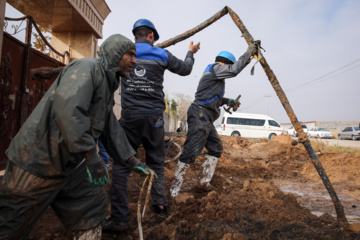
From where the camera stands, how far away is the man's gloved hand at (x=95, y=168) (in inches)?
61.3

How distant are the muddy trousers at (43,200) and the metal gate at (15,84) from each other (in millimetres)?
2599

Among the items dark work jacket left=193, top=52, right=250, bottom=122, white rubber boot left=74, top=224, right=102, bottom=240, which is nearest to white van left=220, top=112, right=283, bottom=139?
dark work jacket left=193, top=52, right=250, bottom=122

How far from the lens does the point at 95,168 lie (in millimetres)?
1584

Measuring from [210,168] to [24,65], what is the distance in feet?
11.2

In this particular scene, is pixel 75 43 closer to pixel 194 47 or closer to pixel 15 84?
pixel 15 84

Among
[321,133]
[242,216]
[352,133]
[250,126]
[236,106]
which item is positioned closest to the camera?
[242,216]

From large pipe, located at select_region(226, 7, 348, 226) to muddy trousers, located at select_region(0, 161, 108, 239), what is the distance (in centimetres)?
252

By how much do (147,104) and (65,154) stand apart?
136 cm

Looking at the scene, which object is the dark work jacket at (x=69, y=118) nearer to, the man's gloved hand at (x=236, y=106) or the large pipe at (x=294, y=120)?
the large pipe at (x=294, y=120)

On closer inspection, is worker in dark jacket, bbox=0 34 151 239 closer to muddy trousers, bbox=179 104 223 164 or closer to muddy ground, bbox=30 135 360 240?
muddy ground, bbox=30 135 360 240

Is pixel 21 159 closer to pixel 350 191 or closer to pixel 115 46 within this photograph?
pixel 115 46

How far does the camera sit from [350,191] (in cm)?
452

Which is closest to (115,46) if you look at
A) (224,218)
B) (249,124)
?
(224,218)

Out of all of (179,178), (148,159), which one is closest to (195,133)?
(179,178)
